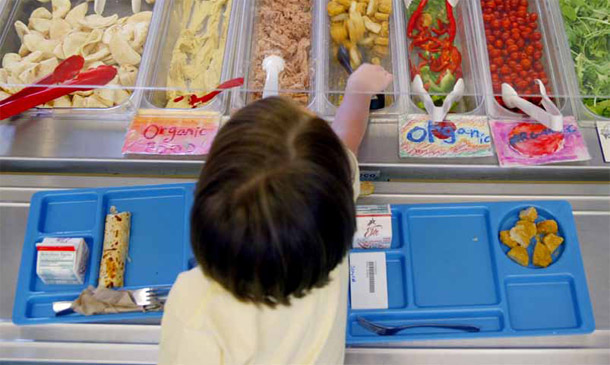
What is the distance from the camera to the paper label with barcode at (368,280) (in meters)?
1.01

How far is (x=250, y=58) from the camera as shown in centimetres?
130

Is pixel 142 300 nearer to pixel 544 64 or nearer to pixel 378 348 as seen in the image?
pixel 378 348

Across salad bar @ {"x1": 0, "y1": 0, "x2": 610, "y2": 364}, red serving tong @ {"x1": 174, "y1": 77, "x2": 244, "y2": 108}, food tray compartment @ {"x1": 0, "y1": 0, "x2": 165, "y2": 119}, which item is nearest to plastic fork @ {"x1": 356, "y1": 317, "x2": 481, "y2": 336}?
salad bar @ {"x1": 0, "y1": 0, "x2": 610, "y2": 364}

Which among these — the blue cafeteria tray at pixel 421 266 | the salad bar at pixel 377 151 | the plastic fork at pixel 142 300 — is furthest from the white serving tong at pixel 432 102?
the plastic fork at pixel 142 300

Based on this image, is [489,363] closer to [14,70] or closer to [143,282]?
[143,282]

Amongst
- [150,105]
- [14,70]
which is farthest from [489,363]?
[14,70]

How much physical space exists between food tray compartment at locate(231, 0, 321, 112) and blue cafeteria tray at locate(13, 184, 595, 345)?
28 cm

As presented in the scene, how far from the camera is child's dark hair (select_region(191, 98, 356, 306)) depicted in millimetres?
639

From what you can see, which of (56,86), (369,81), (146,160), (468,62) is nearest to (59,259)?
(146,160)

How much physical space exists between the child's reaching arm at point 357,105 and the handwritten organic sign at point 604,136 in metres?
0.53

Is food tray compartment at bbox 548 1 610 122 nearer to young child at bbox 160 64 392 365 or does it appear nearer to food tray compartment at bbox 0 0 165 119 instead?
young child at bbox 160 64 392 365

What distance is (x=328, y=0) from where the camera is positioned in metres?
1.36

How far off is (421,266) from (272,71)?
1.97ft

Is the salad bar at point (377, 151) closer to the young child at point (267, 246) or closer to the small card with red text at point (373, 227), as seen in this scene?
the small card with red text at point (373, 227)
